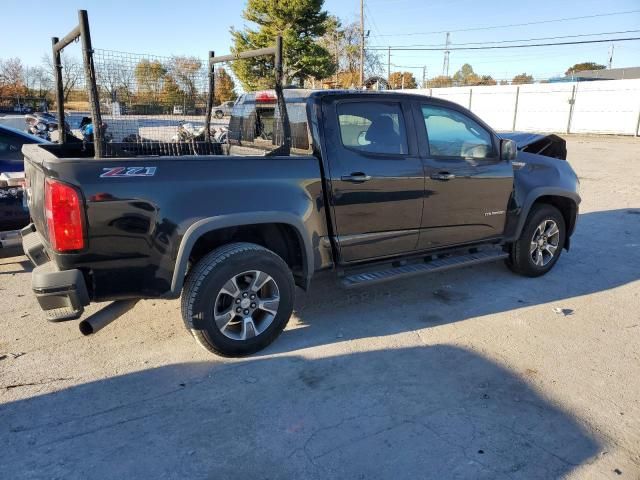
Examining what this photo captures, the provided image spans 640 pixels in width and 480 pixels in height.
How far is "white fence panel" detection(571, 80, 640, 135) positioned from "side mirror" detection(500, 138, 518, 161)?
91.4 ft

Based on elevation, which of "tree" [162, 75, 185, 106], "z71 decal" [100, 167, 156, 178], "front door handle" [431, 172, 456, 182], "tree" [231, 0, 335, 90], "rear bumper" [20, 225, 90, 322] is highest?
"tree" [231, 0, 335, 90]

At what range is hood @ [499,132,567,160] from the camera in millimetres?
5984

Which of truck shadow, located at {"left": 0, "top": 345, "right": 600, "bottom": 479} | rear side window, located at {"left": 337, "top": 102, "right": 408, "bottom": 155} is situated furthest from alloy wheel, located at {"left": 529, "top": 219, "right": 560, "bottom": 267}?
truck shadow, located at {"left": 0, "top": 345, "right": 600, "bottom": 479}

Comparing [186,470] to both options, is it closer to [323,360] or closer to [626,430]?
[323,360]

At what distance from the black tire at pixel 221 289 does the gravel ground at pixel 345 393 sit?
0.48ft

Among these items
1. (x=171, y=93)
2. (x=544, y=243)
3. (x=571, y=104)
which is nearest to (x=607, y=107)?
→ (x=571, y=104)

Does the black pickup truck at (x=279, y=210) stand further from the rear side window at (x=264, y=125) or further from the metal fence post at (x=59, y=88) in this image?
the metal fence post at (x=59, y=88)

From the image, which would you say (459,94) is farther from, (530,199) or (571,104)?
(530,199)

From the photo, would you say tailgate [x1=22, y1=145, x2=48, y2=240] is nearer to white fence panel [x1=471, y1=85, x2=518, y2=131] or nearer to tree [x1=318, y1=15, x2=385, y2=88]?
white fence panel [x1=471, y1=85, x2=518, y2=131]

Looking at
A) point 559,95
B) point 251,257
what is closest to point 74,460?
point 251,257

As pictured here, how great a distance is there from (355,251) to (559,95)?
32.0 metres

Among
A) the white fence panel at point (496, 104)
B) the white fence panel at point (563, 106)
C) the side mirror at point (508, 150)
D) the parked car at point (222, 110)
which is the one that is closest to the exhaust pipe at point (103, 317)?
the parked car at point (222, 110)

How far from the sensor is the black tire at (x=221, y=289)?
338 centimetres

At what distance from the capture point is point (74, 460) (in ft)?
8.41
